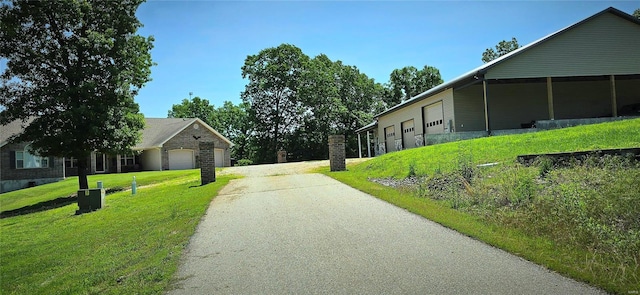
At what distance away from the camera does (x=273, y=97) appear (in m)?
52.8

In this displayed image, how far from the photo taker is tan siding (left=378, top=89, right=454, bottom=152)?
24.0m

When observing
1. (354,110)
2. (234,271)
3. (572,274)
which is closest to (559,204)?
(572,274)

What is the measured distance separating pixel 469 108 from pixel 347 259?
65.9ft

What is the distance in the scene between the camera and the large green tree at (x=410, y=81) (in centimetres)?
5675

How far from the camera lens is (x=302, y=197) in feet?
38.3

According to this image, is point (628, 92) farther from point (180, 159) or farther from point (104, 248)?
point (180, 159)

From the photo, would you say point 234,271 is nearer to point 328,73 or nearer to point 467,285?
point 467,285

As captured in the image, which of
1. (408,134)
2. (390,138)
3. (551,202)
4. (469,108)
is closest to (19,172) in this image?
(390,138)

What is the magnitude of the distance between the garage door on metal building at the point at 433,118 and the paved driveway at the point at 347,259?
16623 millimetres

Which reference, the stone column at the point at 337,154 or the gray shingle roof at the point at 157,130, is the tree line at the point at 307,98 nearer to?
the gray shingle roof at the point at 157,130

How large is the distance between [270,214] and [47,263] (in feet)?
14.6

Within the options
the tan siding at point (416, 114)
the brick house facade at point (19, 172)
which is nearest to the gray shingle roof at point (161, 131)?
the brick house facade at point (19, 172)

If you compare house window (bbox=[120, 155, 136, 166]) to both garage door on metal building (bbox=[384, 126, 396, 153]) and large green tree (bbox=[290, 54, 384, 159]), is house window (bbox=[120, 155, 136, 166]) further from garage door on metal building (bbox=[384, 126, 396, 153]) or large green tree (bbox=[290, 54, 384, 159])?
garage door on metal building (bbox=[384, 126, 396, 153])

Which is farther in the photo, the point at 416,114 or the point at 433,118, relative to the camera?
the point at 416,114
